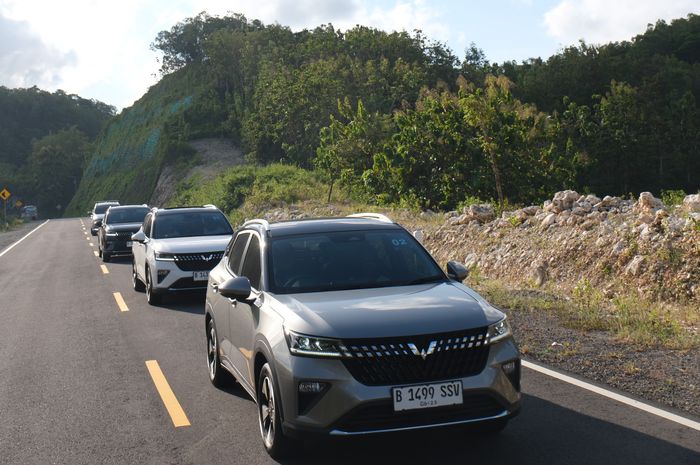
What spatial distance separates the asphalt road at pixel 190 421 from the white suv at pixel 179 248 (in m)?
2.75

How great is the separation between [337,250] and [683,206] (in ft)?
29.7

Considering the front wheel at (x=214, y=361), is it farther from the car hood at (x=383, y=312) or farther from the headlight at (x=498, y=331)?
Answer: the headlight at (x=498, y=331)

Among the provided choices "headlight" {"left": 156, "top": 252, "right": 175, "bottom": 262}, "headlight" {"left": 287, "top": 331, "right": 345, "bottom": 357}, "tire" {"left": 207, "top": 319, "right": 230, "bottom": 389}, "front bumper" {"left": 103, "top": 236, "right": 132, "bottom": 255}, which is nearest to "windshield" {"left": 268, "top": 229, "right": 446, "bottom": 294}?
"headlight" {"left": 287, "top": 331, "right": 345, "bottom": 357}

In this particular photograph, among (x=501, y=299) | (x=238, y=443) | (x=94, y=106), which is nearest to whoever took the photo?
(x=238, y=443)

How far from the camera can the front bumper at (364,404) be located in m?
5.17

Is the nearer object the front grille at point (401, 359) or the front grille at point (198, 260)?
the front grille at point (401, 359)

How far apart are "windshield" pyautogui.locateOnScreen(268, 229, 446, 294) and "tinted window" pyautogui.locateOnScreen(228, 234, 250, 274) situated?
83cm

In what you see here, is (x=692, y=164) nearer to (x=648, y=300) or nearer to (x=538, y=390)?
(x=648, y=300)

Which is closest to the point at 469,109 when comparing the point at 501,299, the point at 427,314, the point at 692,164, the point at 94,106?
the point at 501,299

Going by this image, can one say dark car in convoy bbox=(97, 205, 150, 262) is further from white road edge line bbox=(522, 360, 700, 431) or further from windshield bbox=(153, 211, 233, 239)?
white road edge line bbox=(522, 360, 700, 431)

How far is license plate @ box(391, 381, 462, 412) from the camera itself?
5184 millimetres

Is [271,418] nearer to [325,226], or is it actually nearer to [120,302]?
[325,226]

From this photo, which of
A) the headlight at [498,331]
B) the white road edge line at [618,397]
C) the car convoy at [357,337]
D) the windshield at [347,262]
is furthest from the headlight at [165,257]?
the headlight at [498,331]

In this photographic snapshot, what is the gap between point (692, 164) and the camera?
190ft
